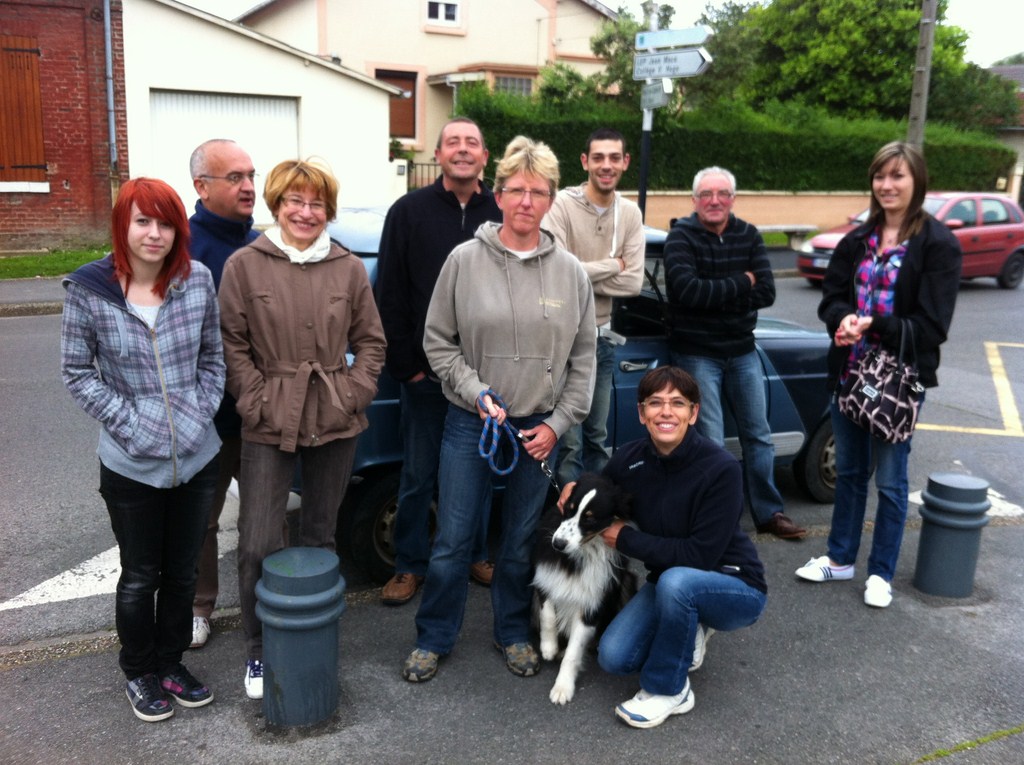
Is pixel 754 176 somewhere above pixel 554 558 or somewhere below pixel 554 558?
above

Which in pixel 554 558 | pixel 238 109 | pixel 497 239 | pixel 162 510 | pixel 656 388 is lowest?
pixel 554 558

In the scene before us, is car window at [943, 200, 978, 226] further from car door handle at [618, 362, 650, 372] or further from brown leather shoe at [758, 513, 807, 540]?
car door handle at [618, 362, 650, 372]

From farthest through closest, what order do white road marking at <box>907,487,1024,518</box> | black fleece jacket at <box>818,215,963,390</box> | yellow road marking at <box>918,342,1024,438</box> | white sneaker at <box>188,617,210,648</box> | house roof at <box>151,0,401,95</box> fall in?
house roof at <box>151,0,401,95</box> < yellow road marking at <box>918,342,1024,438</box> < white road marking at <box>907,487,1024,518</box> < black fleece jacket at <box>818,215,963,390</box> < white sneaker at <box>188,617,210,648</box>

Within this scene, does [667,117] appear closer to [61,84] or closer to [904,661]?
[61,84]

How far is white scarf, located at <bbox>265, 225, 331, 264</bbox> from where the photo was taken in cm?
336

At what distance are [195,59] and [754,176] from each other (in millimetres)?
13051

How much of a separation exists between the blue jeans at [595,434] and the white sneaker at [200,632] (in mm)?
1754

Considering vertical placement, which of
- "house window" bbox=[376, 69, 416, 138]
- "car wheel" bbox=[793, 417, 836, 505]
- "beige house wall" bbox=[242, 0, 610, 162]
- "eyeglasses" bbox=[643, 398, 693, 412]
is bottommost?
"car wheel" bbox=[793, 417, 836, 505]

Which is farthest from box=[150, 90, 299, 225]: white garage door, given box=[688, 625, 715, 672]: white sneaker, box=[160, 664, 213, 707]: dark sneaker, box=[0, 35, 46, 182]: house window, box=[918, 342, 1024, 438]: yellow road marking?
box=[688, 625, 715, 672]: white sneaker

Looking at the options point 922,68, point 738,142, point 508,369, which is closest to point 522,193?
point 508,369

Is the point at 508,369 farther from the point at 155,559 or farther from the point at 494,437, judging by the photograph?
the point at 155,559

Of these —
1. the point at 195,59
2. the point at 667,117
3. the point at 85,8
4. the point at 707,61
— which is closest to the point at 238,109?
the point at 195,59

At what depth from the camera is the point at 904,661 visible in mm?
3975

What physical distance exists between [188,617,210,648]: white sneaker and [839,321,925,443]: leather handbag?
3.08m
